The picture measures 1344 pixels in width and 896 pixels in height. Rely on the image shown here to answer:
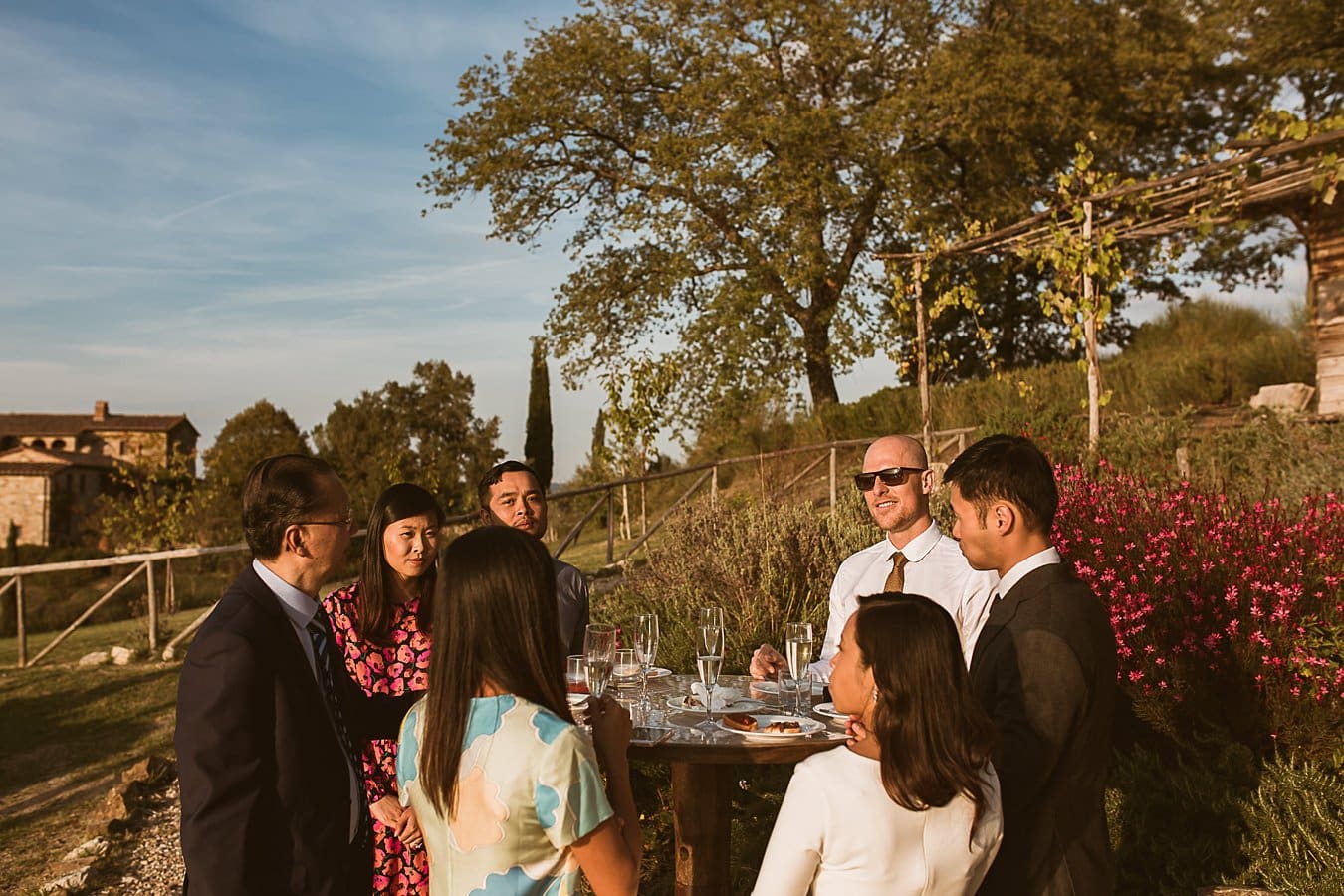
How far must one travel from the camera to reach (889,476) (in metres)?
3.87

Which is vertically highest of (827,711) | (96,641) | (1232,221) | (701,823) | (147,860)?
(1232,221)

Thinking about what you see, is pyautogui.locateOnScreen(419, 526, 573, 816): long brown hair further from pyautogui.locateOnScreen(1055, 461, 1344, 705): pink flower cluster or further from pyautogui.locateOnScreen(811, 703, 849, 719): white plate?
pyautogui.locateOnScreen(1055, 461, 1344, 705): pink flower cluster

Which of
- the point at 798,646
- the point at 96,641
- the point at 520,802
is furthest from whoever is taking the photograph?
the point at 96,641

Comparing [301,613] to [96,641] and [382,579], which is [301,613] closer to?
[382,579]

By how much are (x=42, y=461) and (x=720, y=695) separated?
49.1m

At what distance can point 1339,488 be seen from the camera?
26.2 feet

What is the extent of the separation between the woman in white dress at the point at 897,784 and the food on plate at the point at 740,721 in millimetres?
1019

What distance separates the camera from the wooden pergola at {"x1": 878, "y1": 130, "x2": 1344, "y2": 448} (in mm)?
10406

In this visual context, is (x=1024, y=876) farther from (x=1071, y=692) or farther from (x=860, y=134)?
(x=860, y=134)

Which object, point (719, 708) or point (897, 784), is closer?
point (897, 784)

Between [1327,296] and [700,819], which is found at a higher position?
[1327,296]

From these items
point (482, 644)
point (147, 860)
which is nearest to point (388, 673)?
point (482, 644)

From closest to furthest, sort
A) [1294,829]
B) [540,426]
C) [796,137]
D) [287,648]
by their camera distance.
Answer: [287,648] → [1294,829] → [796,137] → [540,426]

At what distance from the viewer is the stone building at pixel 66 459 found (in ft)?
133
